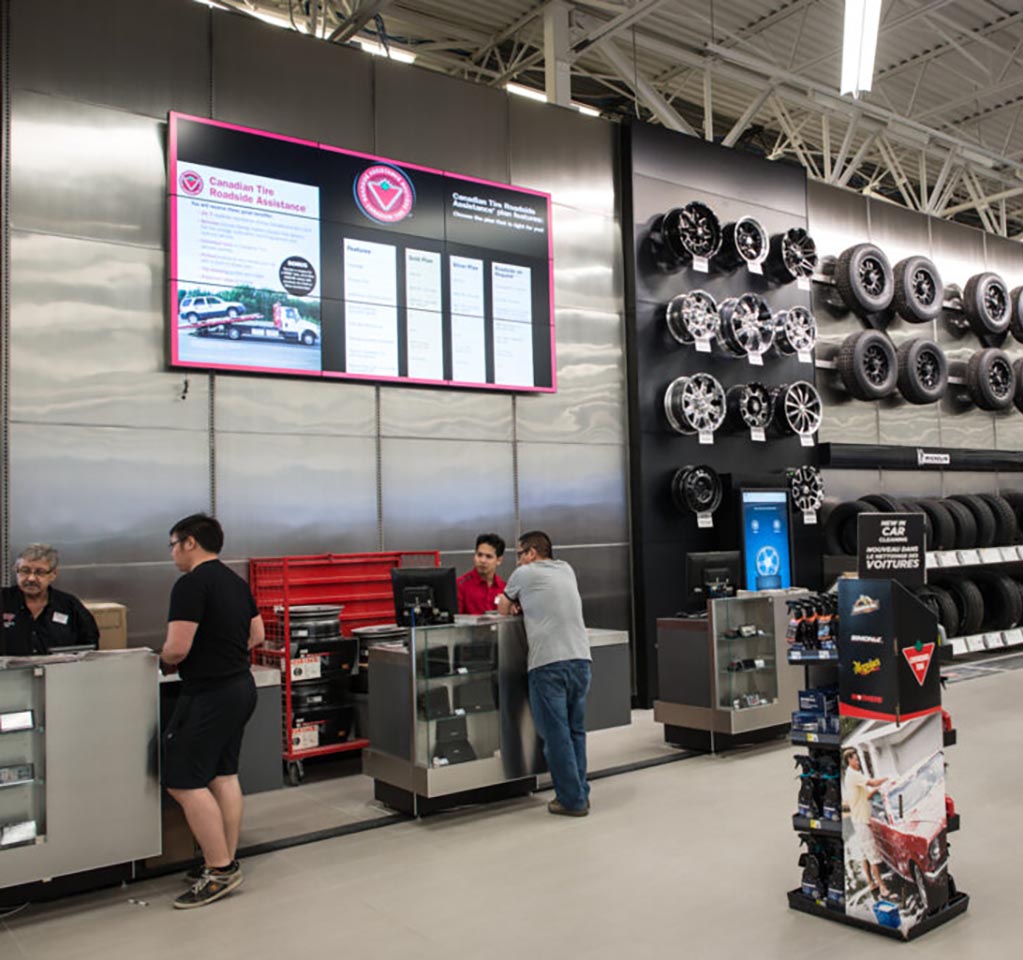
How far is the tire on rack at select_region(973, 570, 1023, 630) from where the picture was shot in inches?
409

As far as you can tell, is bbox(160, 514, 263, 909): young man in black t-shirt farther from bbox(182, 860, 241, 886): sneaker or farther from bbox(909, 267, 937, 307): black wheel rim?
bbox(909, 267, 937, 307): black wheel rim

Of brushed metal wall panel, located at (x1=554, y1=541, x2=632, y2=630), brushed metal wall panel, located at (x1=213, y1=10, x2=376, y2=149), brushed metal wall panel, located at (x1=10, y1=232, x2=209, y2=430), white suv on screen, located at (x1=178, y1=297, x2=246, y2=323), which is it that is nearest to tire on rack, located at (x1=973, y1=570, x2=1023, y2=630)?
brushed metal wall panel, located at (x1=554, y1=541, x2=632, y2=630)

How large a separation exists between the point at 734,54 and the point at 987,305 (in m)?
4.92

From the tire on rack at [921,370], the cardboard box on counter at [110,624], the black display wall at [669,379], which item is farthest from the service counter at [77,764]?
the tire on rack at [921,370]

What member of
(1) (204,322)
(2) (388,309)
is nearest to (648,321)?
(2) (388,309)

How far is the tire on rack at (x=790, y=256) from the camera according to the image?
901 centimetres

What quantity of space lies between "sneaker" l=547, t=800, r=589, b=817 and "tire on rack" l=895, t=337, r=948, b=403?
713 centimetres

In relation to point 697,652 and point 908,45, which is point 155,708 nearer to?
point 697,652

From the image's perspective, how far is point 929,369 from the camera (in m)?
10.7

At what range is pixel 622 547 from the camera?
26.2ft

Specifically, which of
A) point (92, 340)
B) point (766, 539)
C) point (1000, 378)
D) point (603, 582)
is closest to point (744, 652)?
point (603, 582)

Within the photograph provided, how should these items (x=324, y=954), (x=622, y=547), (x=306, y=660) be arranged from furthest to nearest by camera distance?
(x=622, y=547), (x=306, y=660), (x=324, y=954)

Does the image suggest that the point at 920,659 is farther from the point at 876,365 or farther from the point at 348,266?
the point at 876,365

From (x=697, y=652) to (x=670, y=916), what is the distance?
9.39 ft
